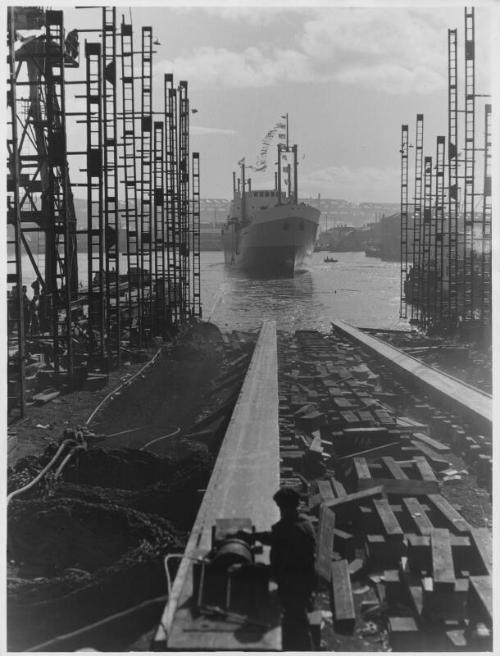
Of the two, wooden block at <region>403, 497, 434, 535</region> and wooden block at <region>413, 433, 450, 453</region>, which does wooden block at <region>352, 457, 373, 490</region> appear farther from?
wooden block at <region>413, 433, 450, 453</region>

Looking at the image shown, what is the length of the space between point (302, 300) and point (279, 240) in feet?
75.2

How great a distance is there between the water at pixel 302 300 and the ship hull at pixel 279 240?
2.01 m

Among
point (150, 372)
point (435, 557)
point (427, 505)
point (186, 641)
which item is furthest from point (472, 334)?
point (186, 641)

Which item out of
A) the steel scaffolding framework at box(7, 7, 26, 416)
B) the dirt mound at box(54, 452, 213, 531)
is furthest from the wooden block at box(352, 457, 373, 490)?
the steel scaffolding framework at box(7, 7, 26, 416)

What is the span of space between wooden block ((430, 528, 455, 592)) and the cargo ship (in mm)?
71448

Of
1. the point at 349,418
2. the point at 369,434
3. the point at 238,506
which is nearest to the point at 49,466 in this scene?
the point at 238,506

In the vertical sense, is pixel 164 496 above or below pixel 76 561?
above

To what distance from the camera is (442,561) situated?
225 inches

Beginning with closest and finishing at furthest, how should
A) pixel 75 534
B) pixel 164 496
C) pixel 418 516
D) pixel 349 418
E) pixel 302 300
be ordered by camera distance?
pixel 418 516 → pixel 75 534 → pixel 164 496 → pixel 349 418 → pixel 302 300

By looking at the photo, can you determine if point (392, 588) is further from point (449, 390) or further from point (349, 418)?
point (449, 390)

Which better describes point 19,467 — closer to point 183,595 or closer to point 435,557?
point 183,595

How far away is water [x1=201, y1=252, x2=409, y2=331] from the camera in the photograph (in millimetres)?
43969

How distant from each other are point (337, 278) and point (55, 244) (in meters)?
71.3

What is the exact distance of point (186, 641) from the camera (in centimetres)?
457
